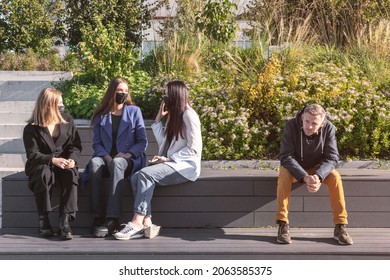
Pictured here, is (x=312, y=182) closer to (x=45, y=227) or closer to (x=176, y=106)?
(x=176, y=106)

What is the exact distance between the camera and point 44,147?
506cm

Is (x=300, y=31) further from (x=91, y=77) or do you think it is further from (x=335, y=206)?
(x=335, y=206)

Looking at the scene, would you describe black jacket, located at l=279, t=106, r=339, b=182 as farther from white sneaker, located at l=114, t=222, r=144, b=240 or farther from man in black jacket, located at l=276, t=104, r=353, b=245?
white sneaker, located at l=114, t=222, r=144, b=240

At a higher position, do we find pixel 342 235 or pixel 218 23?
pixel 218 23

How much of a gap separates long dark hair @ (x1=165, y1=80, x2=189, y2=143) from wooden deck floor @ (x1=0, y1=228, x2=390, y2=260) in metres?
0.79

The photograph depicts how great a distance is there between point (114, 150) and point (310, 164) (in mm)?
1525

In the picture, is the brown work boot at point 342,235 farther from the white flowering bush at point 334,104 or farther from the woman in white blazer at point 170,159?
the white flowering bush at point 334,104

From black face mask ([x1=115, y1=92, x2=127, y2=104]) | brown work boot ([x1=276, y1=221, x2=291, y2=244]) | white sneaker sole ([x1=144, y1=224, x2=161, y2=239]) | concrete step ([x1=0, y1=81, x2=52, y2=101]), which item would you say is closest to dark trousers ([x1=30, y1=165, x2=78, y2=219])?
white sneaker sole ([x1=144, y1=224, x2=161, y2=239])

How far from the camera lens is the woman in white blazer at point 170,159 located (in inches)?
193

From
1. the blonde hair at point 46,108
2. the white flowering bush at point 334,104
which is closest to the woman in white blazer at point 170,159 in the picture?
the blonde hair at point 46,108

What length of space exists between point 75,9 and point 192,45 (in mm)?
5984

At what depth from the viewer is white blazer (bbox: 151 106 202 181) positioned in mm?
5070

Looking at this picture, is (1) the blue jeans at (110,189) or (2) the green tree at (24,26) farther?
(2) the green tree at (24,26)

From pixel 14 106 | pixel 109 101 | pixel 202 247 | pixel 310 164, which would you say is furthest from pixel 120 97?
pixel 14 106
